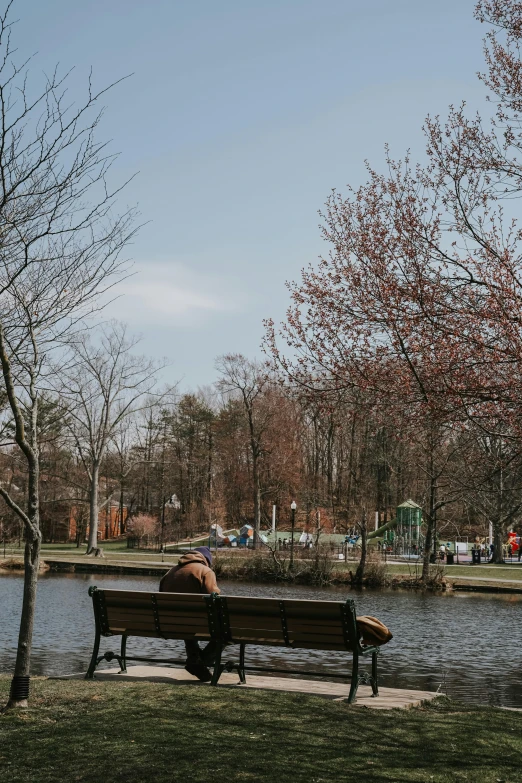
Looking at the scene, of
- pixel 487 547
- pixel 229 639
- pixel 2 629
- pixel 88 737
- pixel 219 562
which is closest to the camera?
pixel 88 737

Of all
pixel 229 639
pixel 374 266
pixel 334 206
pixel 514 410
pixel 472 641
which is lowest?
pixel 472 641

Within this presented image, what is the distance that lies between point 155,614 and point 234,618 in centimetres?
89

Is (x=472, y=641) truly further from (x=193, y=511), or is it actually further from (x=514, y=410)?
(x=193, y=511)

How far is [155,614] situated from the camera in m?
9.27

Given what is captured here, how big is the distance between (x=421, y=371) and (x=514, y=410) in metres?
1.13

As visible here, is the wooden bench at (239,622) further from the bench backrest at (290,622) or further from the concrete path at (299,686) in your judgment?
the concrete path at (299,686)

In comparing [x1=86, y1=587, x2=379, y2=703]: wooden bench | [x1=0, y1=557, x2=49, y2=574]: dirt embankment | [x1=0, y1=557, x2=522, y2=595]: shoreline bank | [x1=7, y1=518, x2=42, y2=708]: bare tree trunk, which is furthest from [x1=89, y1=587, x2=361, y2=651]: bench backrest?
[x1=0, y1=557, x2=49, y2=574]: dirt embankment

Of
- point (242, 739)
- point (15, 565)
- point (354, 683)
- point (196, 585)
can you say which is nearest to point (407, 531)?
point (15, 565)

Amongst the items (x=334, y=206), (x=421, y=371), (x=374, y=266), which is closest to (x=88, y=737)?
(x=421, y=371)

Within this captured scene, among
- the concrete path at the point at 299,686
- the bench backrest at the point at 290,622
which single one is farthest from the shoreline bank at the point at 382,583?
the bench backrest at the point at 290,622

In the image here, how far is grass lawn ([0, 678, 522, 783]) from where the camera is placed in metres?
5.55

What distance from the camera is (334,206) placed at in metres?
12.5

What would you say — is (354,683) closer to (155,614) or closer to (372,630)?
(372,630)

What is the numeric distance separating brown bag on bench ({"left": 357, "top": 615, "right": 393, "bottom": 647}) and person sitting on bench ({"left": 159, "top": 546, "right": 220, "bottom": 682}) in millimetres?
1559
